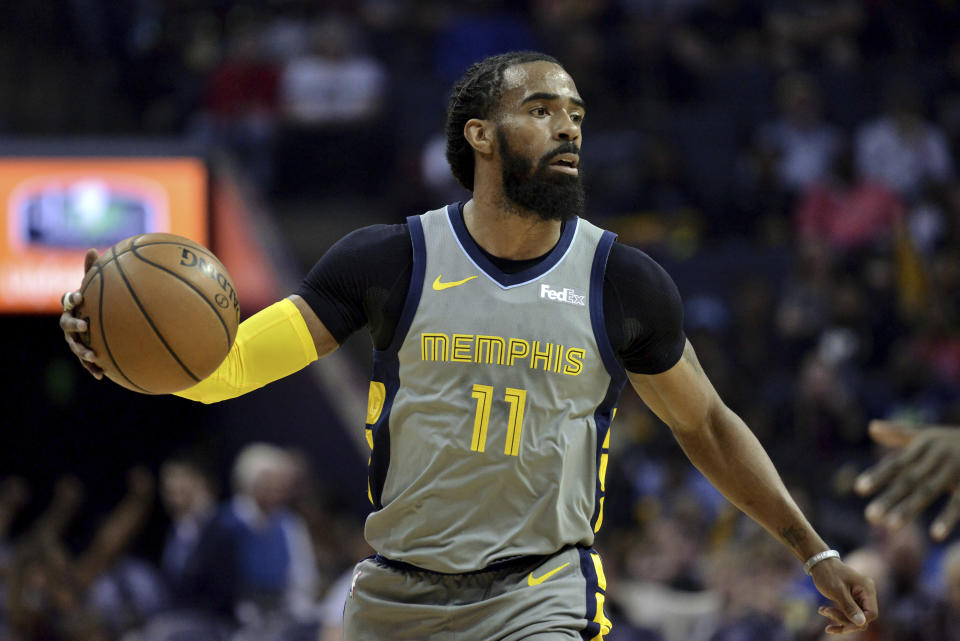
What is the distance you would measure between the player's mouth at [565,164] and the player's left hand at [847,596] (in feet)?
4.57

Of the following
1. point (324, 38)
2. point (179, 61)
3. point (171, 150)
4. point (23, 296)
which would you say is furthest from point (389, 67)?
point (23, 296)

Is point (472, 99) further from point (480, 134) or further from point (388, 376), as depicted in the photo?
point (388, 376)

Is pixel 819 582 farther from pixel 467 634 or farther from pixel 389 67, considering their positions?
pixel 389 67

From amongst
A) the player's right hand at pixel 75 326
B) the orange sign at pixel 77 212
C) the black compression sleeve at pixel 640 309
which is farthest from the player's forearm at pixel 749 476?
the orange sign at pixel 77 212

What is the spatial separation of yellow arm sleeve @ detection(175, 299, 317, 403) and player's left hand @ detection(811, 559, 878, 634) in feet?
5.42

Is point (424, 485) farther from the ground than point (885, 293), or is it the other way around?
point (424, 485)

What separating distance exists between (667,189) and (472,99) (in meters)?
7.95

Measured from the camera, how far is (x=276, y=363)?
154 inches

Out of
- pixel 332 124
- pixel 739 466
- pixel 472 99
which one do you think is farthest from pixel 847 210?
pixel 472 99

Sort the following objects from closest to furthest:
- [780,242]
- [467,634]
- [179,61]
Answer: [467,634]
[780,242]
[179,61]

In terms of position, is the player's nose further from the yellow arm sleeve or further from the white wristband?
the white wristband

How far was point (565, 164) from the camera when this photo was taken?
3965mm

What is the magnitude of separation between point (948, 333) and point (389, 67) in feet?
18.7

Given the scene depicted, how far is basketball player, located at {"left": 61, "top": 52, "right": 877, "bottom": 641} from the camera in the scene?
3729 millimetres
